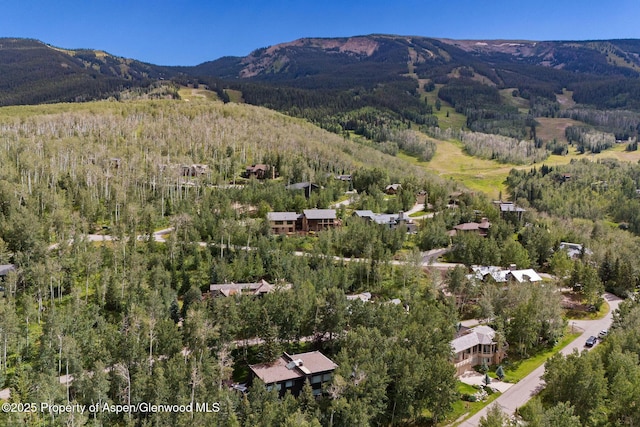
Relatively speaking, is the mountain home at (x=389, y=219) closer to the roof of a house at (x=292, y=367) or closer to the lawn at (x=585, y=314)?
the lawn at (x=585, y=314)

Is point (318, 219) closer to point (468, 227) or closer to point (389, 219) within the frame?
point (389, 219)

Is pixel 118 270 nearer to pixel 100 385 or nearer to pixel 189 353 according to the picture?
pixel 189 353

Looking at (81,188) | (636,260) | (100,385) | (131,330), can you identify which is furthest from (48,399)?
(636,260)

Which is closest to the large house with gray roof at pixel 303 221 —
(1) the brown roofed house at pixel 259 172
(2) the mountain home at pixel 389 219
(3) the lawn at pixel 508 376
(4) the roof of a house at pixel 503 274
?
(2) the mountain home at pixel 389 219

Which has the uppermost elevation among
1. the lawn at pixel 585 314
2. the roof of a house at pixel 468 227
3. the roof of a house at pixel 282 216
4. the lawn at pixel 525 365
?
the roof of a house at pixel 282 216

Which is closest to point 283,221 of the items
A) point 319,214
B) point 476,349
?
point 319,214

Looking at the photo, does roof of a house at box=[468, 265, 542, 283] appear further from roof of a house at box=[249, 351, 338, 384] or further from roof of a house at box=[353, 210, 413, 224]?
roof of a house at box=[249, 351, 338, 384]

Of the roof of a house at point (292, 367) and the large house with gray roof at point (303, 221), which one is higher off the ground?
the large house with gray roof at point (303, 221)
